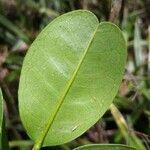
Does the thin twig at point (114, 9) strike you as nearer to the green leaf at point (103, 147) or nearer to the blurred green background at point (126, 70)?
A: the blurred green background at point (126, 70)

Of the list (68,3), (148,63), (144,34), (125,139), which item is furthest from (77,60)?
(144,34)

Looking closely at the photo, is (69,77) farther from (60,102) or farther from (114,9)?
(114,9)

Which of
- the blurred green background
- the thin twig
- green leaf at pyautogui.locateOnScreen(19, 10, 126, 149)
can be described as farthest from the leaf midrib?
the blurred green background

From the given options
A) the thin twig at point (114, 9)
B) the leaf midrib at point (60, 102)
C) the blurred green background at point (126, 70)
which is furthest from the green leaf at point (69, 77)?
the blurred green background at point (126, 70)

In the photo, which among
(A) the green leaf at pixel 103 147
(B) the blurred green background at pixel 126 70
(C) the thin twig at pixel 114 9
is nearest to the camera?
(A) the green leaf at pixel 103 147

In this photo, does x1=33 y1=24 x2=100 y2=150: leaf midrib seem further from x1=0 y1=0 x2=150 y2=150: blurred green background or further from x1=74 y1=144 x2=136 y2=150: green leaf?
Result: x1=0 y1=0 x2=150 y2=150: blurred green background

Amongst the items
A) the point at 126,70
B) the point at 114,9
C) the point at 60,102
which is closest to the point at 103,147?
the point at 60,102

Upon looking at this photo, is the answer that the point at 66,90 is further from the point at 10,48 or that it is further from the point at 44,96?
the point at 10,48
